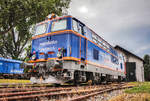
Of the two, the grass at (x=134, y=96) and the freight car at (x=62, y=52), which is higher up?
the freight car at (x=62, y=52)

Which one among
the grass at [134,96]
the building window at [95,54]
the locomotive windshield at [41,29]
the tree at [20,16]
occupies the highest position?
the tree at [20,16]

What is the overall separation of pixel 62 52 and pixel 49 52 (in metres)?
0.96

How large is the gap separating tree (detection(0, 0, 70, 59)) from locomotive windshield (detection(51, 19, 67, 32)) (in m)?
9.31

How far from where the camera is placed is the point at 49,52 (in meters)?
8.16

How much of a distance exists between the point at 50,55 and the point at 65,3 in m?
18.5

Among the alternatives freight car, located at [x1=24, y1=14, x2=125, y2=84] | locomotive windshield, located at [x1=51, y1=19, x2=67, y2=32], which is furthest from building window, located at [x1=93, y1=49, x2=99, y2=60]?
locomotive windshield, located at [x1=51, y1=19, x2=67, y2=32]

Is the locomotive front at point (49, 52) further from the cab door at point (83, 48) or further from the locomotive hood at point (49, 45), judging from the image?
the cab door at point (83, 48)

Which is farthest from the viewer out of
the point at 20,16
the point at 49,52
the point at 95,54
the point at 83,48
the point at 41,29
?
the point at 20,16

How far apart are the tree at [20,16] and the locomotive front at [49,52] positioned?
873cm

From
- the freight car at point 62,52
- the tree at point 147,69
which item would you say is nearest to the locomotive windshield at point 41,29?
the freight car at point 62,52

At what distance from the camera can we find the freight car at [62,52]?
24.1ft

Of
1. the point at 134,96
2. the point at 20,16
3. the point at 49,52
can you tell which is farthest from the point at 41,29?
the point at 20,16

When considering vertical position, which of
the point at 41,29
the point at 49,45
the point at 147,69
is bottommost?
the point at 147,69

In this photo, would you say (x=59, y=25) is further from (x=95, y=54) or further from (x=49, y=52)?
(x=95, y=54)
